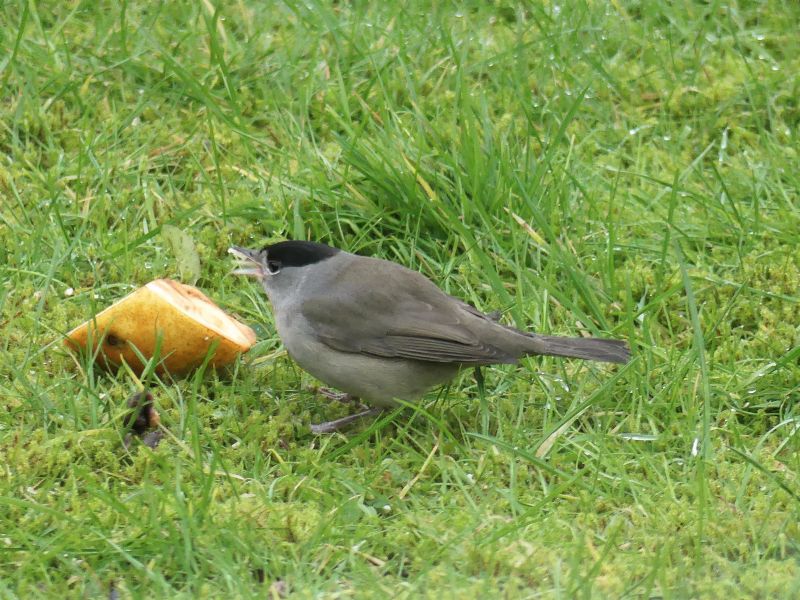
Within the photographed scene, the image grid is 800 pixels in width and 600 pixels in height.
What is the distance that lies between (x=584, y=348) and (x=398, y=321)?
820 millimetres

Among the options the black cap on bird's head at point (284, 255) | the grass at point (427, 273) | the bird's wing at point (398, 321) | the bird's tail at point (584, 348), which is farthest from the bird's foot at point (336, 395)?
the bird's tail at point (584, 348)

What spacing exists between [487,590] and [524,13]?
487 centimetres

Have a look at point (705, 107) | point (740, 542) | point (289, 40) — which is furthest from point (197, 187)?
point (740, 542)

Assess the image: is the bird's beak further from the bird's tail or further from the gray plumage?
the bird's tail

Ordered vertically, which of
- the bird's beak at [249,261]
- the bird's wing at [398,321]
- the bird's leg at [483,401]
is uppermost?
the bird's beak at [249,261]

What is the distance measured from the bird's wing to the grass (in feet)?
0.93

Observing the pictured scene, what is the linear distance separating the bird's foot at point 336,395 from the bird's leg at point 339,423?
0.49ft

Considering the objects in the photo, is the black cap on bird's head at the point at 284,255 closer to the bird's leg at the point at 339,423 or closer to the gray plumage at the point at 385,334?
the gray plumage at the point at 385,334

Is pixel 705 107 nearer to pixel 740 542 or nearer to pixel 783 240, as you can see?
pixel 783 240

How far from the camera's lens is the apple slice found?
5684 mm

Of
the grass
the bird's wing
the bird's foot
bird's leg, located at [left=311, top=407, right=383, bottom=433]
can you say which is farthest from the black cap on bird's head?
bird's leg, located at [left=311, top=407, right=383, bottom=433]

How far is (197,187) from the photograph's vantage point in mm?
7129

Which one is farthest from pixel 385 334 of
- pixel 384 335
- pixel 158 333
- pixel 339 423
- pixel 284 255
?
pixel 158 333

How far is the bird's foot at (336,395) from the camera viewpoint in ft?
20.1
